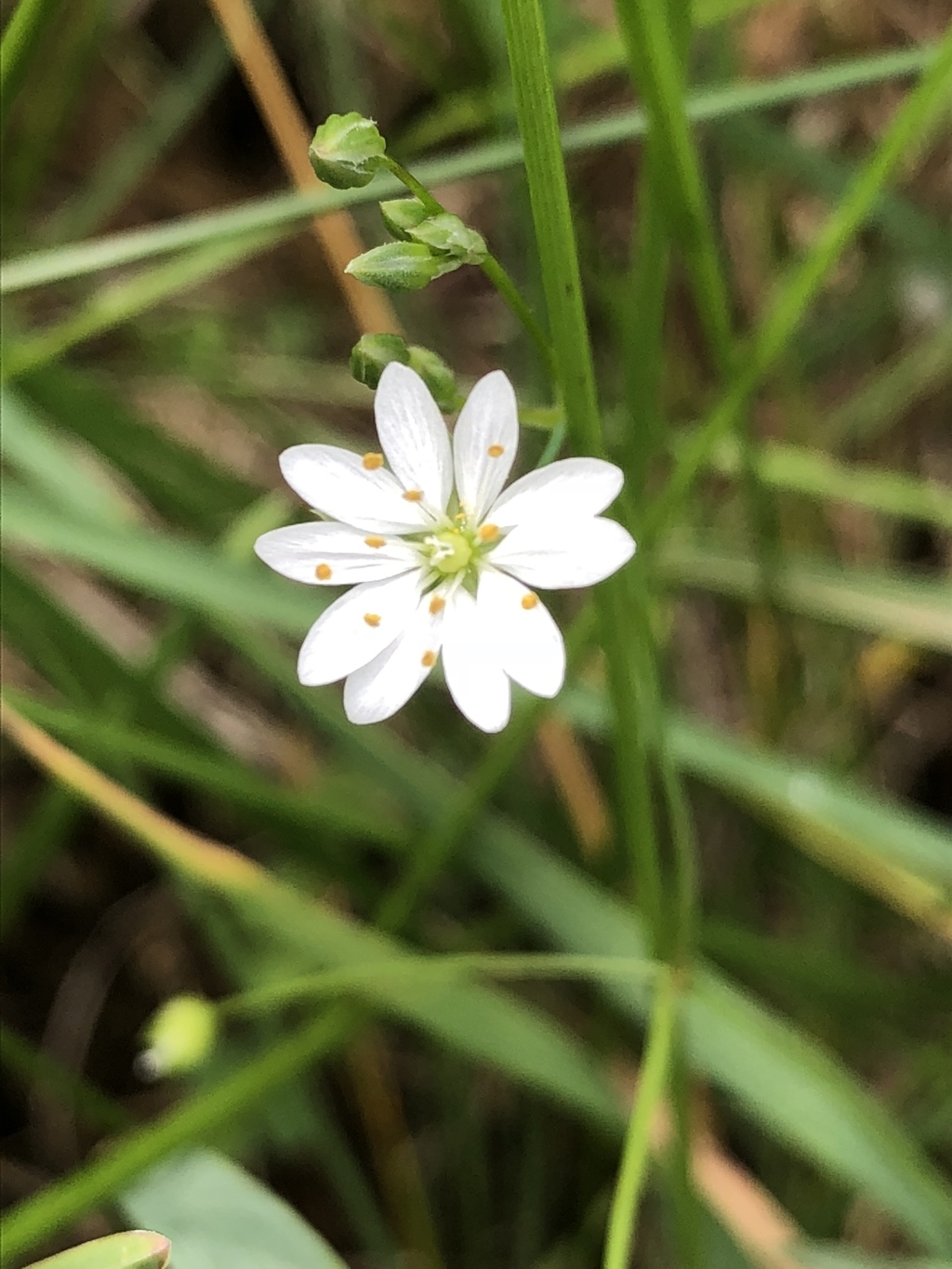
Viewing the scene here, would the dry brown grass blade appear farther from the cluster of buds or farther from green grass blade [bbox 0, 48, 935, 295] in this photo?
the cluster of buds

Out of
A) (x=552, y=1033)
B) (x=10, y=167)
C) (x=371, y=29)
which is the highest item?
(x=371, y=29)

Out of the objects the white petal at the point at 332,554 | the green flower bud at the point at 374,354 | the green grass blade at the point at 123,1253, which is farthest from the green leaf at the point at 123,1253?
the green flower bud at the point at 374,354

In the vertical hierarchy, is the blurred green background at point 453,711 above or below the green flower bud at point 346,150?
above

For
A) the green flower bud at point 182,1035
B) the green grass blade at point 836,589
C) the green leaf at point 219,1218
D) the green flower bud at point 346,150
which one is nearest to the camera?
the green flower bud at point 346,150

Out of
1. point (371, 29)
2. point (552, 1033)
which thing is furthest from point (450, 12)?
point (552, 1033)

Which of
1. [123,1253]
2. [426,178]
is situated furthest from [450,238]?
[123,1253]

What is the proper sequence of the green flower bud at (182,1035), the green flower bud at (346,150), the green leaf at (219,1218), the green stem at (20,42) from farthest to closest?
1. the green flower bud at (182,1035)
2. the green leaf at (219,1218)
3. the green stem at (20,42)
4. the green flower bud at (346,150)

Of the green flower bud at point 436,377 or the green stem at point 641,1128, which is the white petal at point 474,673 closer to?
the green flower bud at point 436,377

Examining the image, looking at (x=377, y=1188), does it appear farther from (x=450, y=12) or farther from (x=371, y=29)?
(x=371, y=29)
